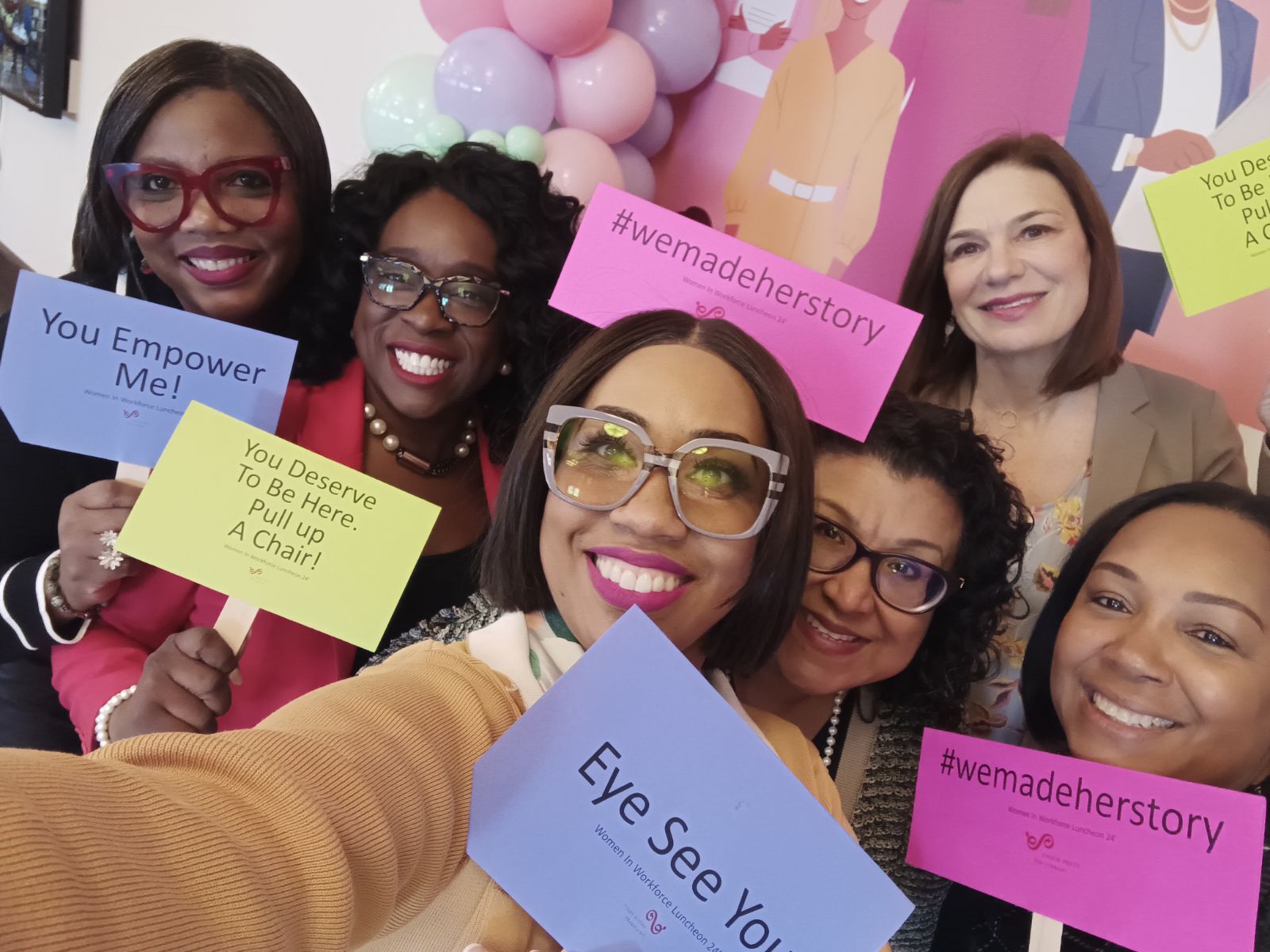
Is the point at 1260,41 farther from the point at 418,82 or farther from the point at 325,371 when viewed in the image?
the point at 325,371

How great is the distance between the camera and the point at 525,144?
7.62 ft

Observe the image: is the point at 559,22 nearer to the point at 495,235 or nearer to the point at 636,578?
the point at 495,235

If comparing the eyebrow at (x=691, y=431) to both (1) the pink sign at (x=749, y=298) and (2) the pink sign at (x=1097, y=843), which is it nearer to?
(1) the pink sign at (x=749, y=298)

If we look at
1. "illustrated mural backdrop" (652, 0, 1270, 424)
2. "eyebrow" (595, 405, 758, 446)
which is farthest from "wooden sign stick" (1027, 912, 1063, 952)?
"illustrated mural backdrop" (652, 0, 1270, 424)

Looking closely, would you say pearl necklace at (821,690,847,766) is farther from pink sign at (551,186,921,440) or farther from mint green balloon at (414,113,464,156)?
mint green balloon at (414,113,464,156)

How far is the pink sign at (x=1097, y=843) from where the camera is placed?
1192 mm

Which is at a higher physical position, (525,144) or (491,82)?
(491,82)

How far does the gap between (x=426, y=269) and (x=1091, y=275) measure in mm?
1528

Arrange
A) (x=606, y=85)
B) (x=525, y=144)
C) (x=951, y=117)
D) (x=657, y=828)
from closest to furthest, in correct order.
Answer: (x=657, y=828)
(x=525, y=144)
(x=606, y=85)
(x=951, y=117)

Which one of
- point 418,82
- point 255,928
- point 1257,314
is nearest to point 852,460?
point 255,928

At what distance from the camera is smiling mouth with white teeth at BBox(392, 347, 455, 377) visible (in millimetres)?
1780

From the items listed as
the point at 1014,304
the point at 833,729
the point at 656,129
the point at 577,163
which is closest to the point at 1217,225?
the point at 1014,304

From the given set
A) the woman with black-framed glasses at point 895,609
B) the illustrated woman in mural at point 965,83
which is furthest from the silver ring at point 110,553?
the illustrated woman in mural at point 965,83

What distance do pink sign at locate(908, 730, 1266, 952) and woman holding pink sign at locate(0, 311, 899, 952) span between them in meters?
0.22
